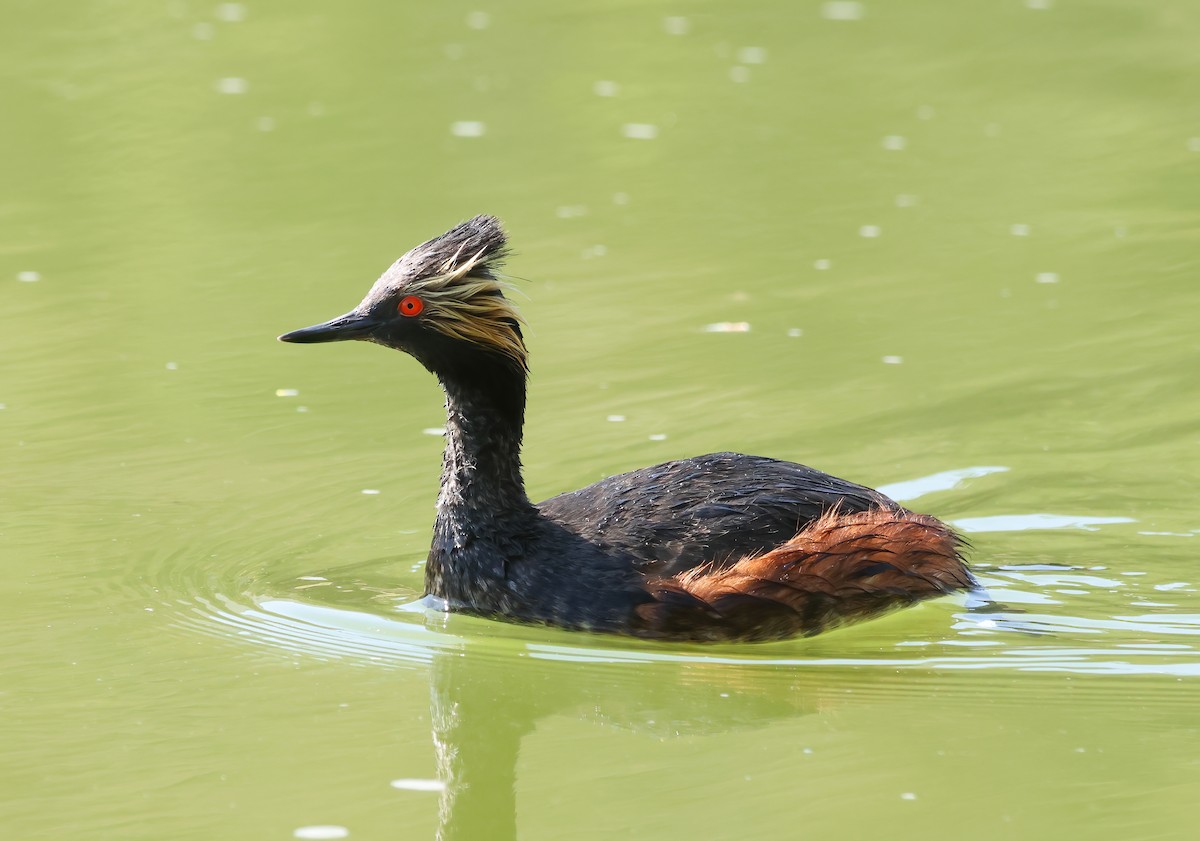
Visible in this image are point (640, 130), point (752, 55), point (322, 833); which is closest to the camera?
point (322, 833)

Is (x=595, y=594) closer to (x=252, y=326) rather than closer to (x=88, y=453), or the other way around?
(x=88, y=453)

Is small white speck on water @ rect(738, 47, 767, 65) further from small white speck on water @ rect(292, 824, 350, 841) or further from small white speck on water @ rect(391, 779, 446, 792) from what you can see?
small white speck on water @ rect(292, 824, 350, 841)

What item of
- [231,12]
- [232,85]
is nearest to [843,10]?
[231,12]

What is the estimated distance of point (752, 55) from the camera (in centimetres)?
2025

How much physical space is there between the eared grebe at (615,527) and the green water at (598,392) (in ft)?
0.57

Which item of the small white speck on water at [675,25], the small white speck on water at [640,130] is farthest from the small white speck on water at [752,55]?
the small white speck on water at [640,130]

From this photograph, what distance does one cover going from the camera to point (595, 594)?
762 centimetres

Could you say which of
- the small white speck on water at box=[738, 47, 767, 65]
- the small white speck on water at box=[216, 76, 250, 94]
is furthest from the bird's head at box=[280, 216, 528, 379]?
the small white speck on water at box=[738, 47, 767, 65]

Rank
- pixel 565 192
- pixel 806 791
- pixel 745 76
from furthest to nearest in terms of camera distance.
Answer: pixel 745 76 < pixel 565 192 < pixel 806 791

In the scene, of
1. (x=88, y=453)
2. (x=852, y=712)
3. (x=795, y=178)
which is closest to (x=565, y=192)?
(x=795, y=178)

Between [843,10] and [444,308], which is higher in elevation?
[843,10]

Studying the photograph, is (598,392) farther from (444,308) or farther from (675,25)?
(675,25)

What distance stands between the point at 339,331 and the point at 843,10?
50.9 feet

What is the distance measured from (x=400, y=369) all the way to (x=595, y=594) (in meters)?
4.39
